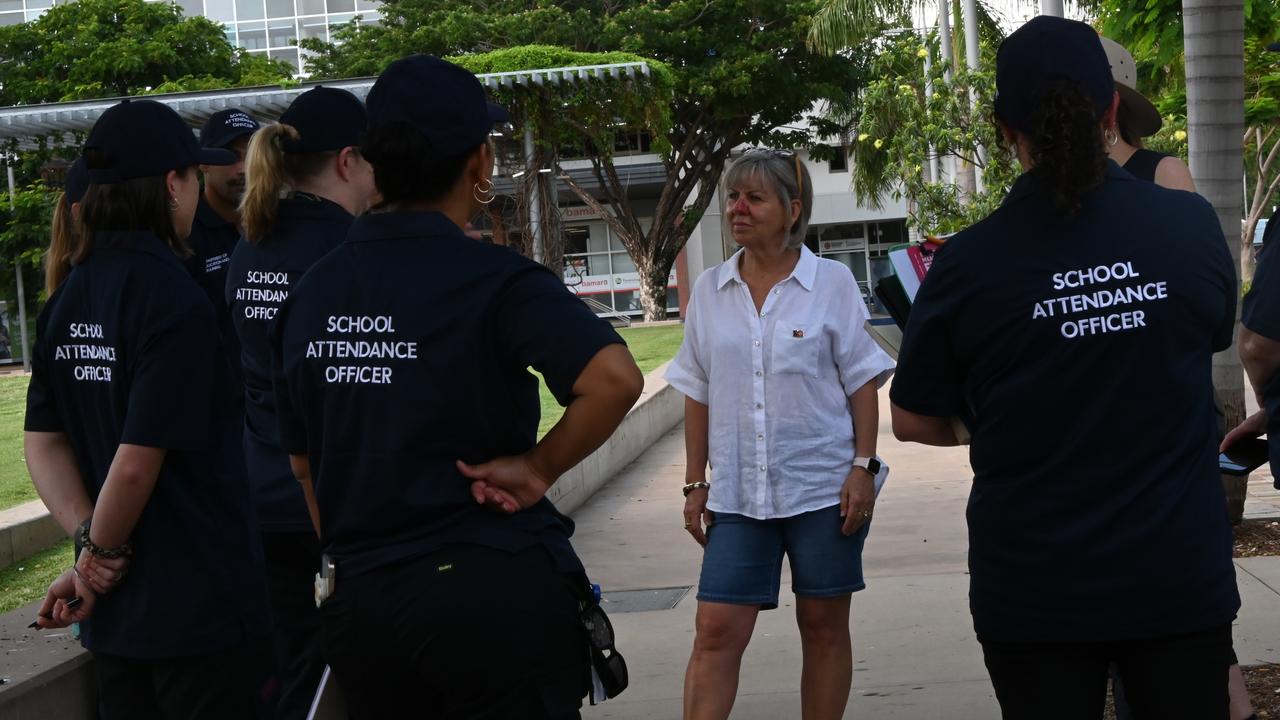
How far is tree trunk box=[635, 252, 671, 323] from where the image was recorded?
127 feet

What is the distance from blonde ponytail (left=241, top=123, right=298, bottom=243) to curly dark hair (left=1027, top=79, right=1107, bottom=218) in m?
2.02

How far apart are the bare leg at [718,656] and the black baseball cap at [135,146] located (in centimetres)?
195

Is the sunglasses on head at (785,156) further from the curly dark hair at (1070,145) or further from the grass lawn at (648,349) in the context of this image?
the grass lawn at (648,349)

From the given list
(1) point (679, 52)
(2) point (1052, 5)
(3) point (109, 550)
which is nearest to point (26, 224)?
(1) point (679, 52)

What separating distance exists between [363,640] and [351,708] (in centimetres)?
20

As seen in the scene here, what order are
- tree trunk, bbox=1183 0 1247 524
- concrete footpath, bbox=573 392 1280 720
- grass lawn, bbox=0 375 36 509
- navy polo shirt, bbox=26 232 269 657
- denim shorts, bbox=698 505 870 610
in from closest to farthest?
navy polo shirt, bbox=26 232 269 657, denim shorts, bbox=698 505 870 610, concrete footpath, bbox=573 392 1280 720, tree trunk, bbox=1183 0 1247 524, grass lawn, bbox=0 375 36 509

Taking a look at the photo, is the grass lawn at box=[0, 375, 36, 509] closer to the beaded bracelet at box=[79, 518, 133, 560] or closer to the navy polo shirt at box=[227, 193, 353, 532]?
the navy polo shirt at box=[227, 193, 353, 532]

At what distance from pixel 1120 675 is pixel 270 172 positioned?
2364 mm

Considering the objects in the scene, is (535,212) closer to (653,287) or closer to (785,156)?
(785,156)

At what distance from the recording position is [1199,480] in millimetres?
2477

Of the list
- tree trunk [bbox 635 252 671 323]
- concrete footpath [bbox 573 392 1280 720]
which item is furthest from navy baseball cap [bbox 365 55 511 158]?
tree trunk [bbox 635 252 671 323]

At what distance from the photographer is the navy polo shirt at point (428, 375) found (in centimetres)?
236

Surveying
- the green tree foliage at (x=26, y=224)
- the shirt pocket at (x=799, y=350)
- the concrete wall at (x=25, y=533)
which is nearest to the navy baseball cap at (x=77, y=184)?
the shirt pocket at (x=799, y=350)

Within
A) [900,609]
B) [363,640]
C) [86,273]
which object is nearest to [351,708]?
[363,640]
